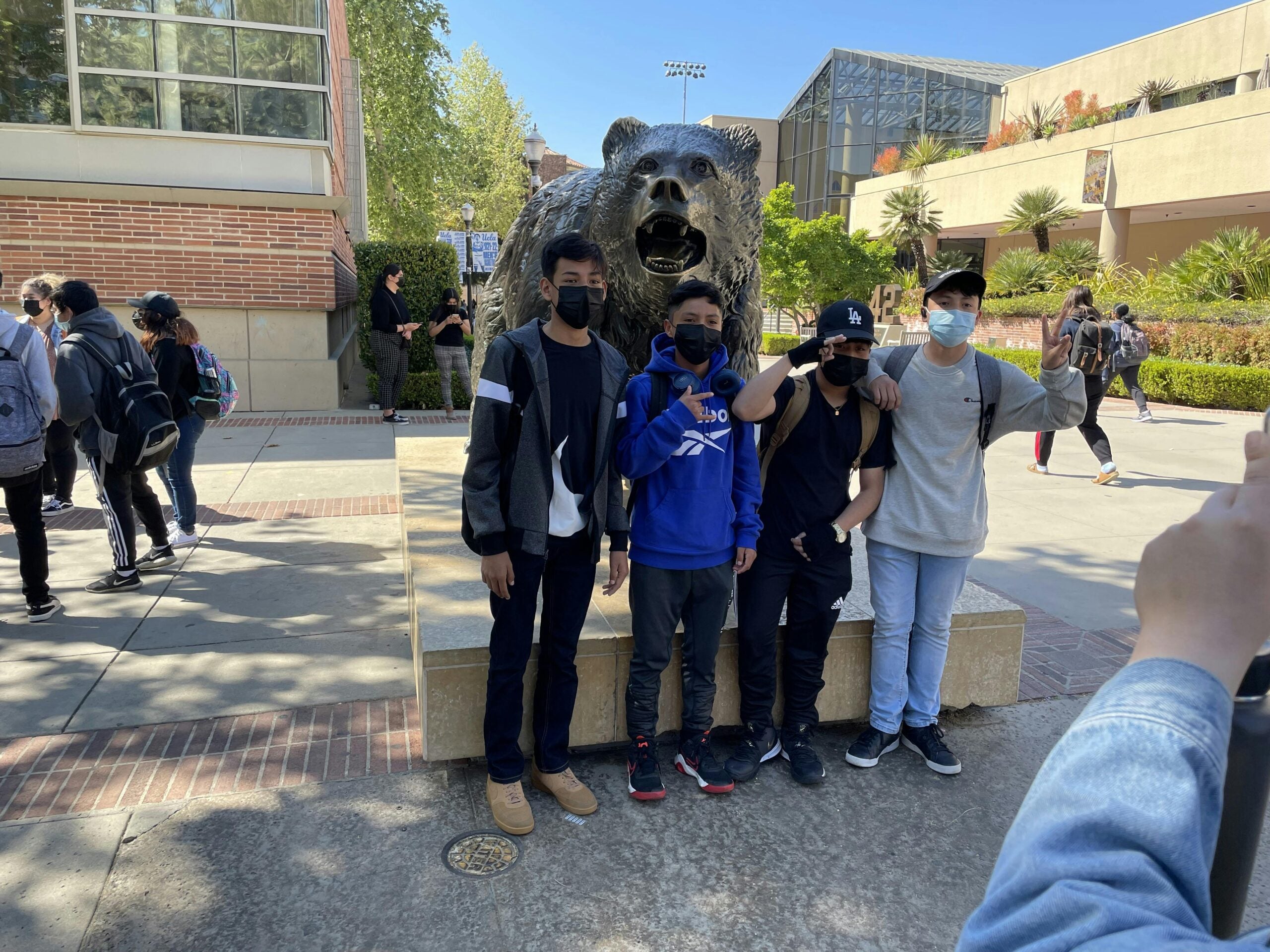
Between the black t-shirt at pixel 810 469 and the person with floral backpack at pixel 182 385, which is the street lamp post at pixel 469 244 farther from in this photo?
the black t-shirt at pixel 810 469

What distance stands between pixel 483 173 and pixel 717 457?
39.6m

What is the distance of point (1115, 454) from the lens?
970 cm

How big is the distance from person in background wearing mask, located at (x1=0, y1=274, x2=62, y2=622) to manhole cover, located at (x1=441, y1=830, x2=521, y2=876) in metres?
3.21

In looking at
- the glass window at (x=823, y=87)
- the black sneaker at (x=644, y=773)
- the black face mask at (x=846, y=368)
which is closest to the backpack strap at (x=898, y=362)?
the black face mask at (x=846, y=368)

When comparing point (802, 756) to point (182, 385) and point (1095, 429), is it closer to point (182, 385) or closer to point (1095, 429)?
point (182, 385)

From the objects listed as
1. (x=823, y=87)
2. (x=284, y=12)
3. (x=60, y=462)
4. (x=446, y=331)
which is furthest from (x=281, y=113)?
(x=823, y=87)

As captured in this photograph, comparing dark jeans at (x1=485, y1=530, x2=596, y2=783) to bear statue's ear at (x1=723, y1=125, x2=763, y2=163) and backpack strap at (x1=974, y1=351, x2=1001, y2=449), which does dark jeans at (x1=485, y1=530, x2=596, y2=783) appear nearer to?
backpack strap at (x1=974, y1=351, x2=1001, y2=449)

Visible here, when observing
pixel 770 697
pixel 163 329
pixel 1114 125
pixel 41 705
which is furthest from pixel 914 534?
pixel 1114 125

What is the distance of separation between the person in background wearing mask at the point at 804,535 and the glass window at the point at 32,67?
11.7m

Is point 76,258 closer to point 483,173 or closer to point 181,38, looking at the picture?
point 181,38

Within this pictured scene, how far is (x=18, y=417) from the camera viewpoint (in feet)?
14.0

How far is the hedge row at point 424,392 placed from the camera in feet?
40.5

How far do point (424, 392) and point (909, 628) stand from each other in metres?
10.3

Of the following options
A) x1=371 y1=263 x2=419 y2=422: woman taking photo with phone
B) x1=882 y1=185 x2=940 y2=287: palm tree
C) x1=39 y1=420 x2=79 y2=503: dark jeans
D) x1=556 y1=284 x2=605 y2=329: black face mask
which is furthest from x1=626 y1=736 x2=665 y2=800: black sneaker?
x1=882 y1=185 x2=940 y2=287: palm tree
